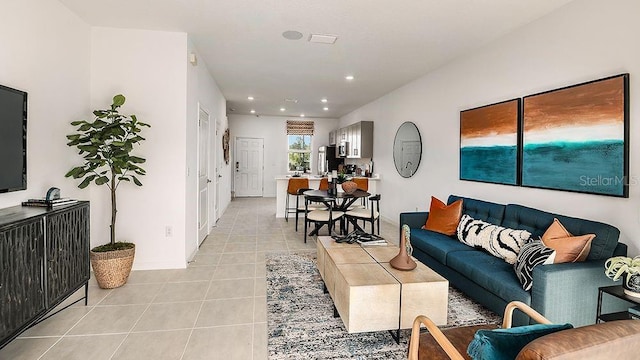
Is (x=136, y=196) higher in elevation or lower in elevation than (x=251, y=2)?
lower

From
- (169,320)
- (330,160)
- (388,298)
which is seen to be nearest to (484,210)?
(388,298)

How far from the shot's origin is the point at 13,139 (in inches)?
88.0

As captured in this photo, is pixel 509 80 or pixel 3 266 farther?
pixel 509 80

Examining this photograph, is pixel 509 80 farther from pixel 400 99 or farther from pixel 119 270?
pixel 119 270

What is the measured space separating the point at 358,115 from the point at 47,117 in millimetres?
6756

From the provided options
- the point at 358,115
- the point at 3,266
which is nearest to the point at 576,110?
the point at 3,266

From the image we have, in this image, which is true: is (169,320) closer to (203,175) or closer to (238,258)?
(238,258)

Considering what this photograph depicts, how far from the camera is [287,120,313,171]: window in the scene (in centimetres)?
1045

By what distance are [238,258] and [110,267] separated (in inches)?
56.3

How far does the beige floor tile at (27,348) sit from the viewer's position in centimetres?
204

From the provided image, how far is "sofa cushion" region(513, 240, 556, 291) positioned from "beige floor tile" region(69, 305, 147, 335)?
2962 millimetres

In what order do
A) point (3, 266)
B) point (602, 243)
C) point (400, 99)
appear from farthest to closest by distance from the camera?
point (400, 99) → point (602, 243) → point (3, 266)

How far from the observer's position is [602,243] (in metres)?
2.23

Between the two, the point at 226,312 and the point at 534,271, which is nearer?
the point at 534,271
